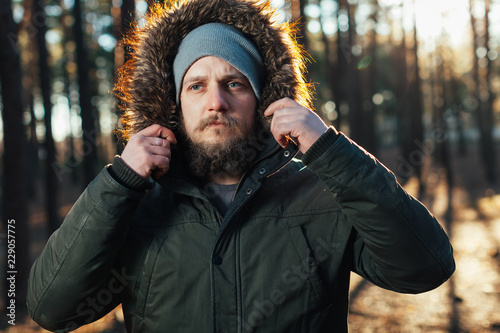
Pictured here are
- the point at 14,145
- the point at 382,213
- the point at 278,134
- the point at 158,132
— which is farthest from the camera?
the point at 14,145

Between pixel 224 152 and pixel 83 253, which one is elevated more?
pixel 224 152

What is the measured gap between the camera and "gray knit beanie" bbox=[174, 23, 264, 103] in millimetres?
2355

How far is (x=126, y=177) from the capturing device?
1.91 metres

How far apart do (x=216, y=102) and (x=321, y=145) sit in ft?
2.30

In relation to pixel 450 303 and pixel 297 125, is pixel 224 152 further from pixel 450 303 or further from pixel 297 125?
pixel 450 303

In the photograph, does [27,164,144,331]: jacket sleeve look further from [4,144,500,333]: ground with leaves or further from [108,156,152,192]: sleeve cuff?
[4,144,500,333]: ground with leaves

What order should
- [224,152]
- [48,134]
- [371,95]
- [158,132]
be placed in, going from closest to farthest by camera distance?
[158,132] < [224,152] < [48,134] < [371,95]

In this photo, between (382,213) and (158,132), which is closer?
(382,213)

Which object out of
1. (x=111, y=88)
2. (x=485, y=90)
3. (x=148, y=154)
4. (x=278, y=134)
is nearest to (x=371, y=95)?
(x=485, y=90)

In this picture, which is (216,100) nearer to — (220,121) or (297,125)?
(220,121)

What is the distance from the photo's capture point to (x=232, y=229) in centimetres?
204

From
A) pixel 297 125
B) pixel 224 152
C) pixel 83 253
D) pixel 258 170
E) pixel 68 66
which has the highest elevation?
pixel 68 66

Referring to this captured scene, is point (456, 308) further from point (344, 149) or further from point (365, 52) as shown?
point (365, 52)

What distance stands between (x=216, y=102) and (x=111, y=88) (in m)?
10.7
